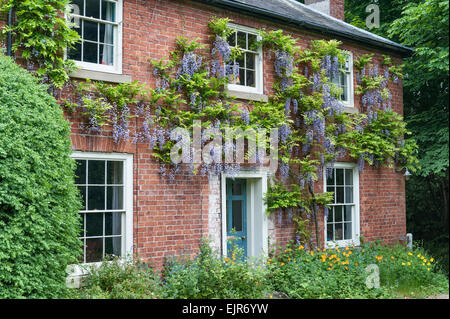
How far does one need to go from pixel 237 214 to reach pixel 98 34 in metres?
4.83

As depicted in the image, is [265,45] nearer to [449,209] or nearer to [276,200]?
[276,200]

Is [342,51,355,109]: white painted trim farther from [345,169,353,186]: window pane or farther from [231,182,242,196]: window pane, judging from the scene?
[231,182,242,196]: window pane

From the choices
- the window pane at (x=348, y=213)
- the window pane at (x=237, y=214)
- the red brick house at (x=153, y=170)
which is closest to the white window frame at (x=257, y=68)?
the red brick house at (x=153, y=170)

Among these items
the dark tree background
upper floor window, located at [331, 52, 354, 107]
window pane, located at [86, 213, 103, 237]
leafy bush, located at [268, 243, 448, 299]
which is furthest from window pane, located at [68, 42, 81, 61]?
the dark tree background

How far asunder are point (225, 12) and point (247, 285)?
233 inches

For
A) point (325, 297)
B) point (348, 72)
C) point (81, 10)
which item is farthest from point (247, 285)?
point (348, 72)

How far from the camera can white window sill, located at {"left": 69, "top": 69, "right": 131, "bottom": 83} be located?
7814 millimetres

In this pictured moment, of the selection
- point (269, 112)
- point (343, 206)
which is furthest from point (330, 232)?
point (269, 112)

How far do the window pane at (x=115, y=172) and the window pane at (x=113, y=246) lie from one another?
106 cm

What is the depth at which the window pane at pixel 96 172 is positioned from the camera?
7988 millimetres

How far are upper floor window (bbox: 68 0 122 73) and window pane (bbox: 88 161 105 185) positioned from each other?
1727mm

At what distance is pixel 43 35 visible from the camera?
7.29m

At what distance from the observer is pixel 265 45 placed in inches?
416

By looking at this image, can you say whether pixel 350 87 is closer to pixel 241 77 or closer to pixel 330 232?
pixel 241 77
